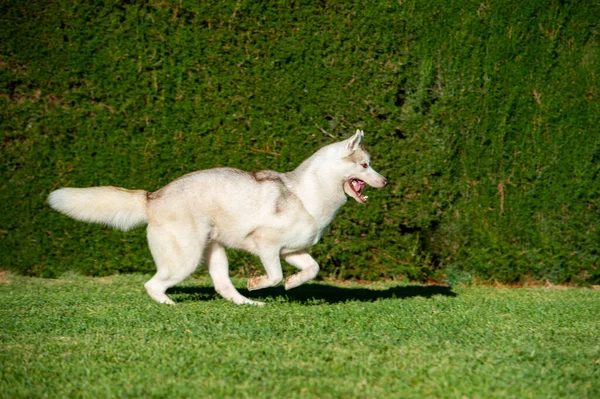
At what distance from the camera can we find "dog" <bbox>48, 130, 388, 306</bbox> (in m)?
6.80

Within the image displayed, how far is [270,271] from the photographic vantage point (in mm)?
6938

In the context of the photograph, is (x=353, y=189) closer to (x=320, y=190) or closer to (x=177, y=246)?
(x=320, y=190)

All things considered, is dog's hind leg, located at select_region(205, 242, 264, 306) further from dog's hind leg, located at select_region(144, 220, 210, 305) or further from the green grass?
dog's hind leg, located at select_region(144, 220, 210, 305)

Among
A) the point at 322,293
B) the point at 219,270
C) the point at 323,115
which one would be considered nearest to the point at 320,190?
the point at 219,270

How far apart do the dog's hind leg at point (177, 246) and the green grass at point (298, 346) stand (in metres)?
0.39

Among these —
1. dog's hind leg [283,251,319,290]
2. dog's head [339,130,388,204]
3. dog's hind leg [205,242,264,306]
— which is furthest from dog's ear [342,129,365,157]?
dog's hind leg [205,242,264,306]

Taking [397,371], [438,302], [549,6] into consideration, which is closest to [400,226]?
[438,302]

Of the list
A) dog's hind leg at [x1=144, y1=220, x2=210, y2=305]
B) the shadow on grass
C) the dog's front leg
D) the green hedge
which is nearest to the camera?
dog's hind leg at [x1=144, y1=220, x2=210, y2=305]

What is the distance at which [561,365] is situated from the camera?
4.81 metres

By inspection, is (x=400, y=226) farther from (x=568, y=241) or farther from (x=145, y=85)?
(x=145, y=85)

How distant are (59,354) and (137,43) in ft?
17.0

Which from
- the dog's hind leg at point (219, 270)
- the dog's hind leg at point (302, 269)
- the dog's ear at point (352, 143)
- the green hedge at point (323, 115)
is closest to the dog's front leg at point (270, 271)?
the dog's hind leg at point (302, 269)

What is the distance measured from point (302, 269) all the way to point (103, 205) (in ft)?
6.82

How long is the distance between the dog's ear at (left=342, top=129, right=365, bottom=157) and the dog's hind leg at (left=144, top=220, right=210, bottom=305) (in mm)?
1596
